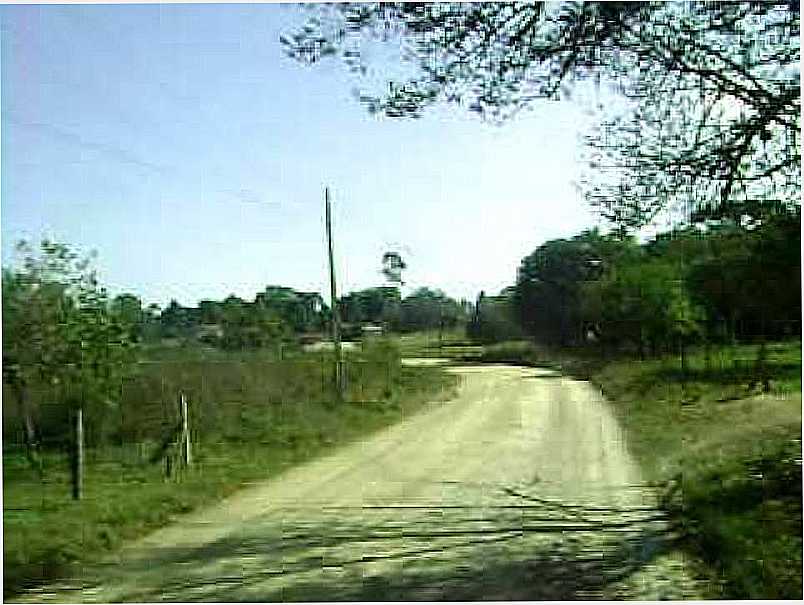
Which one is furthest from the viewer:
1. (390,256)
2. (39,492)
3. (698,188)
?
(390,256)

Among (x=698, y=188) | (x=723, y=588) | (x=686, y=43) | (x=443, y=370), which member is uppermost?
(x=686, y=43)

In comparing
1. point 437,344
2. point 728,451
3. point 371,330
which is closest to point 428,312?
point 437,344

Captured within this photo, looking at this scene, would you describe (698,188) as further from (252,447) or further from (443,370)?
(443,370)

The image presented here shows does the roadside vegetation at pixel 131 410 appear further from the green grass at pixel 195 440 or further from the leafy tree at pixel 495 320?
the leafy tree at pixel 495 320

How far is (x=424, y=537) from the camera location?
22.9 ft

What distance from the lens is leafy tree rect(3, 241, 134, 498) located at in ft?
29.6

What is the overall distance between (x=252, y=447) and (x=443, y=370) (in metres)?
4.26

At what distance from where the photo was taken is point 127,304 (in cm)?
Answer: 1173

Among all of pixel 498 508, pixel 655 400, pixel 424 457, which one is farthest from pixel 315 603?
pixel 655 400

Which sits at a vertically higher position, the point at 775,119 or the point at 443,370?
the point at 775,119

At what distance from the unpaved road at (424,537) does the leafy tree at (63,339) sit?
6.88 feet

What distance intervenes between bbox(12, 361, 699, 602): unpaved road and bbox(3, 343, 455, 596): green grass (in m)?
0.32

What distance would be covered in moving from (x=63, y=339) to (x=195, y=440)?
10.8 feet

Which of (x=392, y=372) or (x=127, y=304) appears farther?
(x=392, y=372)
